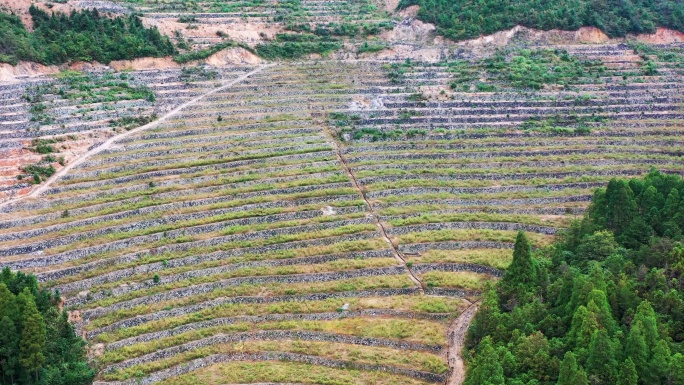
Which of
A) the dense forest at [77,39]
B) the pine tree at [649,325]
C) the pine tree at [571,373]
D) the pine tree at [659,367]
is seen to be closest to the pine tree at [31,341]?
the pine tree at [571,373]

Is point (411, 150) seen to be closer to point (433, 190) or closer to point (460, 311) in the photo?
point (433, 190)

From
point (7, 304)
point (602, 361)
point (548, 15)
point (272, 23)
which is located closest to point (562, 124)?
point (548, 15)

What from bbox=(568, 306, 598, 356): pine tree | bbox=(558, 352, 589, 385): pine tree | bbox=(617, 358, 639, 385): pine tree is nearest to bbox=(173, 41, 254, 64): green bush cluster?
bbox=(568, 306, 598, 356): pine tree

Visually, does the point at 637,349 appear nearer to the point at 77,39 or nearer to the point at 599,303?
the point at 599,303

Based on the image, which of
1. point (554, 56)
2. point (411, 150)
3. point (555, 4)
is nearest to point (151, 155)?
point (411, 150)

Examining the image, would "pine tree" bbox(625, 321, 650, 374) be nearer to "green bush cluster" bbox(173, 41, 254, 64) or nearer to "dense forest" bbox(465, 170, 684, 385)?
"dense forest" bbox(465, 170, 684, 385)

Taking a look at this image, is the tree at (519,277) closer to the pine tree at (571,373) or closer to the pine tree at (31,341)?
the pine tree at (571,373)
